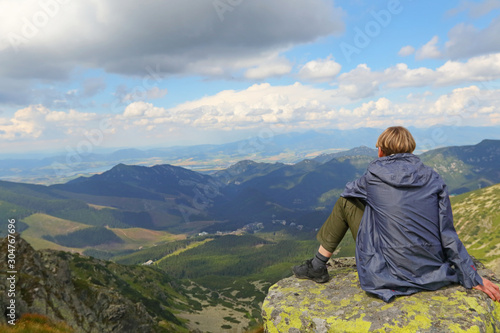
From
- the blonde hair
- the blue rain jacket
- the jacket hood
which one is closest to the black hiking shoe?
the blue rain jacket

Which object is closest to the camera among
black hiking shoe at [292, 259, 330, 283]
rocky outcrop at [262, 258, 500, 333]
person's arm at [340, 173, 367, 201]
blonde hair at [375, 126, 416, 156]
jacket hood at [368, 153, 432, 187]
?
rocky outcrop at [262, 258, 500, 333]

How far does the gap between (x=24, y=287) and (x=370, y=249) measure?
36.0 metres

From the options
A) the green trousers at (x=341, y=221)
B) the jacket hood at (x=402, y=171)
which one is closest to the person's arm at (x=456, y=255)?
the jacket hood at (x=402, y=171)

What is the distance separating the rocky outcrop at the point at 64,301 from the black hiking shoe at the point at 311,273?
20.9 m

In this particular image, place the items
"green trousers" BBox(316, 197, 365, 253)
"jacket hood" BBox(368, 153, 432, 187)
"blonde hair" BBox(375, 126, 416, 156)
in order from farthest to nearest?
"green trousers" BBox(316, 197, 365, 253)
"blonde hair" BBox(375, 126, 416, 156)
"jacket hood" BBox(368, 153, 432, 187)

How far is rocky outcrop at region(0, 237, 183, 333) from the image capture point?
28.3m

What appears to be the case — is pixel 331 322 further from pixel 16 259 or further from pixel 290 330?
pixel 16 259

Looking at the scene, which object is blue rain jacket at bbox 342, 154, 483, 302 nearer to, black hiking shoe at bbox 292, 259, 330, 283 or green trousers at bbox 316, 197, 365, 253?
green trousers at bbox 316, 197, 365, 253

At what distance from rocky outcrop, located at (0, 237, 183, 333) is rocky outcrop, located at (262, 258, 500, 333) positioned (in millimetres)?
21116

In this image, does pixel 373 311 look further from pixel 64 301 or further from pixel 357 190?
pixel 64 301

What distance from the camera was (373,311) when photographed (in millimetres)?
7516

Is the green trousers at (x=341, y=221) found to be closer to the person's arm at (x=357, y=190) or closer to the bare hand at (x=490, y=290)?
the person's arm at (x=357, y=190)

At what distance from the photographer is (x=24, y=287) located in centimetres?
2925

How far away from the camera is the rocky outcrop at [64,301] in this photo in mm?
28266
